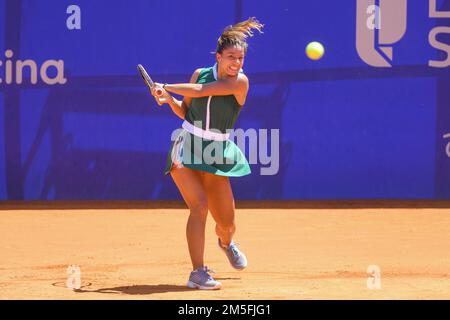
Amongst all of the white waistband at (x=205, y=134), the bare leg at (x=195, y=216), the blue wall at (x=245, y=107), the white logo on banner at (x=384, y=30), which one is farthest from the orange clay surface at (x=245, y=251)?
the white logo on banner at (x=384, y=30)

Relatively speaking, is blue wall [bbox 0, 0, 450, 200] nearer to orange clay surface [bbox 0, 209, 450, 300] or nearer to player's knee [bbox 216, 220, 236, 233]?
orange clay surface [bbox 0, 209, 450, 300]

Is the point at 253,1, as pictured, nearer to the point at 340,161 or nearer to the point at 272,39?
the point at 272,39

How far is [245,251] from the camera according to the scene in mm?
7465

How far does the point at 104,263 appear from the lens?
22.6ft

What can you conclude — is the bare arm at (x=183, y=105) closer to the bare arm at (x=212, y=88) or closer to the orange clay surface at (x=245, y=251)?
the bare arm at (x=212, y=88)

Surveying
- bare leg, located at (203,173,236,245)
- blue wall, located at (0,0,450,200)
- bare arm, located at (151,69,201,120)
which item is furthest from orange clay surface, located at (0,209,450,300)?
bare arm, located at (151,69,201,120)

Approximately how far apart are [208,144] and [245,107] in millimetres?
4458

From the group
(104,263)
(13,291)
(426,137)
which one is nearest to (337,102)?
(426,137)

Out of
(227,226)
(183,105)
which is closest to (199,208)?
(227,226)

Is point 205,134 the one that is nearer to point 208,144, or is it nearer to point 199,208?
A: point 208,144

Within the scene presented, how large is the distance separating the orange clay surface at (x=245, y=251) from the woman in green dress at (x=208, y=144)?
418 mm

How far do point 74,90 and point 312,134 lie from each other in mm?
2607

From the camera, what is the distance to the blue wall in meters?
10.3

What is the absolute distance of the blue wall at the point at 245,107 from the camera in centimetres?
1027
